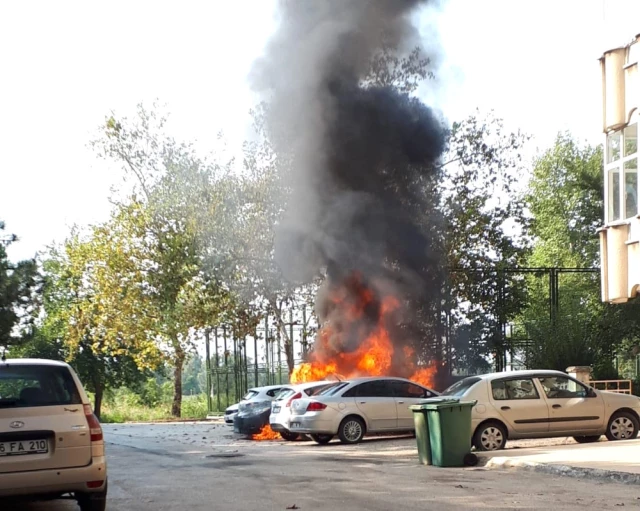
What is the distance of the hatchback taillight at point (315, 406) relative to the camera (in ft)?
65.5

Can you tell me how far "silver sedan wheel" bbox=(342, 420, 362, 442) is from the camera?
65.6ft

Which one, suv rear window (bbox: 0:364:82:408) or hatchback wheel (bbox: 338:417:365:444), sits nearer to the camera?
suv rear window (bbox: 0:364:82:408)

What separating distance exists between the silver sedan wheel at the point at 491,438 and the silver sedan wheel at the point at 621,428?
2586 millimetres

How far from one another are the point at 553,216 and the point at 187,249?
25.8 metres

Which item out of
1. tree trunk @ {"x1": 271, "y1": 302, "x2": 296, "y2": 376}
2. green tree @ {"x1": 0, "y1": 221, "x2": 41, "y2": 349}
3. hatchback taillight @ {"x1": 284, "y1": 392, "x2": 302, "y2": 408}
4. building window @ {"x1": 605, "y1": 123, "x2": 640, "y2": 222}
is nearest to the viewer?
building window @ {"x1": 605, "y1": 123, "x2": 640, "y2": 222}

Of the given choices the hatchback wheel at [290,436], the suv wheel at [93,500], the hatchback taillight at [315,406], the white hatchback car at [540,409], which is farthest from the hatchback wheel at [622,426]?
the suv wheel at [93,500]

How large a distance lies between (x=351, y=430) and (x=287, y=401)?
181 cm

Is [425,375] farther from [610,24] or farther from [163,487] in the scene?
[163,487]

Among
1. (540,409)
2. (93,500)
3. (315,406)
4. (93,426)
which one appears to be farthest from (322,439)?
(93,426)

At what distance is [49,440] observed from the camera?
8.64 meters

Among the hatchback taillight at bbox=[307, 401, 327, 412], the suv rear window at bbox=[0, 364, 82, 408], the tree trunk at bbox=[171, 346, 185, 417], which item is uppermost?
the suv rear window at bbox=[0, 364, 82, 408]

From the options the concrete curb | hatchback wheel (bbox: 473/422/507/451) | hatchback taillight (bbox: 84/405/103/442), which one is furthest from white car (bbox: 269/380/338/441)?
hatchback taillight (bbox: 84/405/103/442)

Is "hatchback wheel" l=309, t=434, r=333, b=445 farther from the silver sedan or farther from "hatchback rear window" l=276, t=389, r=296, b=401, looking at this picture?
"hatchback rear window" l=276, t=389, r=296, b=401

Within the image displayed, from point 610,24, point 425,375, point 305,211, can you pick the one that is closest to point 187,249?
point 305,211
